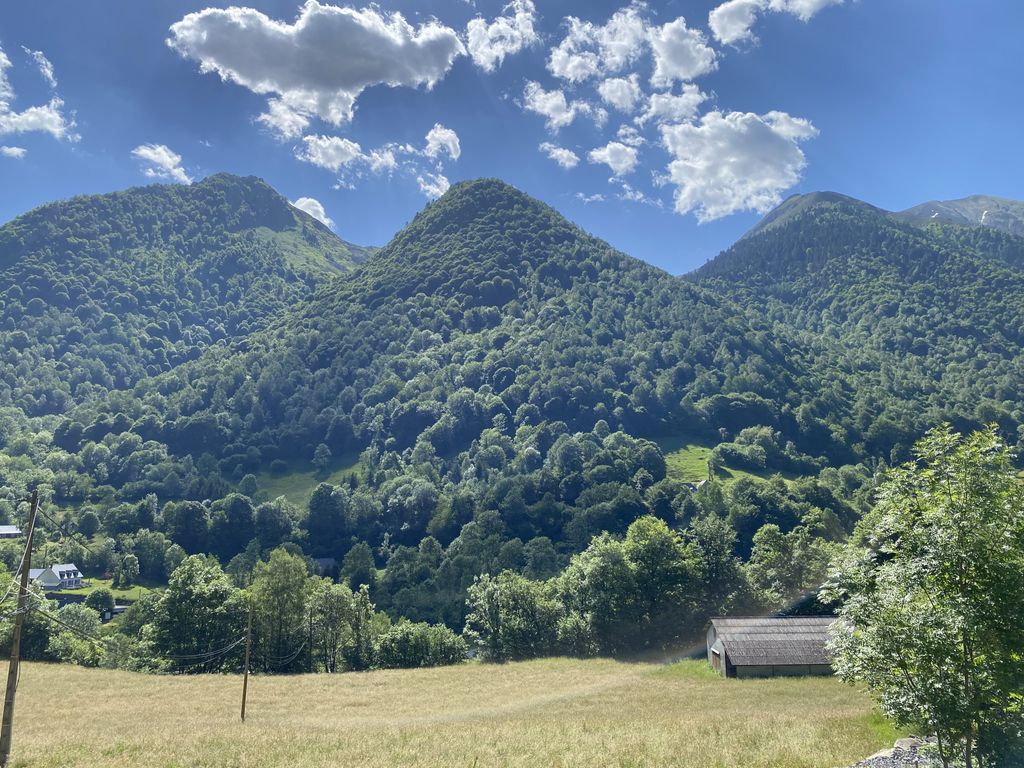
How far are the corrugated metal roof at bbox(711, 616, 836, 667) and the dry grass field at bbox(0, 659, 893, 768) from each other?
10.0 feet

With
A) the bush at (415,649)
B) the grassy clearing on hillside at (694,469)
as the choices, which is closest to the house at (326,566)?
the bush at (415,649)

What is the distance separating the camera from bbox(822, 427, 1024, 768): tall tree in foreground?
15078 millimetres

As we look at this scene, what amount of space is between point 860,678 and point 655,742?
11.8 metres

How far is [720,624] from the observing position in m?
53.0

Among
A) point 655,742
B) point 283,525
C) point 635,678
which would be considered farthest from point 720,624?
point 283,525

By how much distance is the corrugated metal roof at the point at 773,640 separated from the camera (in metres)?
49.2

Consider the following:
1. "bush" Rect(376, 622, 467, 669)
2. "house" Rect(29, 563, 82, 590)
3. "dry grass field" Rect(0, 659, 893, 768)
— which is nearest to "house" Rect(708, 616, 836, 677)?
"dry grass field" Rect(0, 659, 893, 768)

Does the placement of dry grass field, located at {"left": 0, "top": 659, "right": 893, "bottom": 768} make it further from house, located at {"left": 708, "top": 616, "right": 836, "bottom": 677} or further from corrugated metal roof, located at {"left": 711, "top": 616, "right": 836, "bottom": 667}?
corrugated metal roof, located at {"left": 711, "top": 616, "right": 836, "bottom": 667}

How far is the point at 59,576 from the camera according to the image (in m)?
133

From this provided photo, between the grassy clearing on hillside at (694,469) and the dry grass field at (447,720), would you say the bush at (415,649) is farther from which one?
the grassy clearing on hillside at (694,469)

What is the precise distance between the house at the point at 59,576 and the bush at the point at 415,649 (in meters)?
92.7

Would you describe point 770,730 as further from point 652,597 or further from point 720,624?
point 652,597

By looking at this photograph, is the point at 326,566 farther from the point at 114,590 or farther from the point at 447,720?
the point at 447,720

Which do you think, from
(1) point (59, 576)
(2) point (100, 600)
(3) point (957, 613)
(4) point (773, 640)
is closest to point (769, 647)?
(4) point (773, 640)
